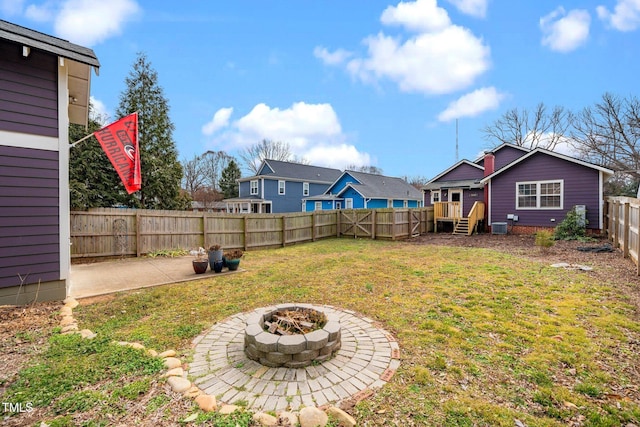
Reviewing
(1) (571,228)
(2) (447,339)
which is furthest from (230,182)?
(2) (447,339)

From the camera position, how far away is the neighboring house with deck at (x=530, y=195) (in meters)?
13.3

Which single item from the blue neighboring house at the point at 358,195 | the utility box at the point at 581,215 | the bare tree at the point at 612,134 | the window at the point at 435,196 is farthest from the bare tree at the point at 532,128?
the utility box at the point at 581,215

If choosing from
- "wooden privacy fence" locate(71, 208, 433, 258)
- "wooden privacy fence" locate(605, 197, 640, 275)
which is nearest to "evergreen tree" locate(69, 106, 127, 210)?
"wooden privacy fence" locate(71, 208, 433, 258)

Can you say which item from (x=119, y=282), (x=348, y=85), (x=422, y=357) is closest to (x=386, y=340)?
(x=422, y=357)

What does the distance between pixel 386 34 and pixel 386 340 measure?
511 inches

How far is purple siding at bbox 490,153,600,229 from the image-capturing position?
13.3 metres

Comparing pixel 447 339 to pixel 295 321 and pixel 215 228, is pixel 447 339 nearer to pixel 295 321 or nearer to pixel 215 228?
pixel 295 321

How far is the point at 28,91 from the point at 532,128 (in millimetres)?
38198

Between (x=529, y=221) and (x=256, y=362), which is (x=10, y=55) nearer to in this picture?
(x=256, y=362)

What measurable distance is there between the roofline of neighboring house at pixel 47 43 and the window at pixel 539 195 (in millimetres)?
18339

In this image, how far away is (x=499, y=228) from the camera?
15.7 metres

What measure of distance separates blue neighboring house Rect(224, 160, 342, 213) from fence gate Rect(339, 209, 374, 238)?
13.4 meters

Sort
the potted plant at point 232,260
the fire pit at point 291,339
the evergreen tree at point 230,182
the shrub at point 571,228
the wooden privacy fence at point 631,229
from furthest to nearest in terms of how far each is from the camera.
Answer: the evergreen tree at point 230,182
the shrub at point 571,228
the potted plant at point 232,260
the wooden privacy fence at point 631,229
the fire pit at point 291,339

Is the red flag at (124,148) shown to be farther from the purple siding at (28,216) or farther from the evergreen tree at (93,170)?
the evergreen tree at (93,170)
